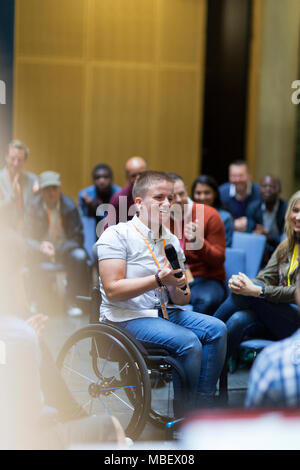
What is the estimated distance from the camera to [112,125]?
706 cm

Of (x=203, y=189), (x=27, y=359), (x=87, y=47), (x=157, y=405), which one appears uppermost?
(x=87, y=47)

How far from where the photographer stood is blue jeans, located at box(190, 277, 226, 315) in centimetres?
317

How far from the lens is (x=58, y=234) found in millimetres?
4895

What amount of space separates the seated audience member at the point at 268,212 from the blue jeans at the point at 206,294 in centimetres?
165

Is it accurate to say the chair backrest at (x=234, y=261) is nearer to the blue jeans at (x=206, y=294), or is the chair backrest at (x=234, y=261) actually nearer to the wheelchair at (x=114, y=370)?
the blue jeans at (x=206, y=294)

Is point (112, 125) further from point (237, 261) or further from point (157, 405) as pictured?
point (157, 405)

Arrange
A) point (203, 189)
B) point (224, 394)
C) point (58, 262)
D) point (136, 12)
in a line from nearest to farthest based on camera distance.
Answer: point (224, 394)
point (203, 189)
point (58, 262)
point (136, 12)

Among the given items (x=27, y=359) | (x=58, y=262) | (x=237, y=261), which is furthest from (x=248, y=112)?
(x=27, y=359)

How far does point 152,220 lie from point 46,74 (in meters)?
4.83

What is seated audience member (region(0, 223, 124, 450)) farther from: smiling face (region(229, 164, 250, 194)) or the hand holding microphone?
smiling face (region(229, 164, 250, 194))

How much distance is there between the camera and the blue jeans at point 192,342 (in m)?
2.36

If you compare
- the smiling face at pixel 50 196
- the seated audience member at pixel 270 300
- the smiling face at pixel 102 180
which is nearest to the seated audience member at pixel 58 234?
the smiling face at pixel 50 196

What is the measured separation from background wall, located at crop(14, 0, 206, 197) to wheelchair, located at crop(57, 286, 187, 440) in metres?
4.71

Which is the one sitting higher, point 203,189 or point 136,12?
point 136,12
